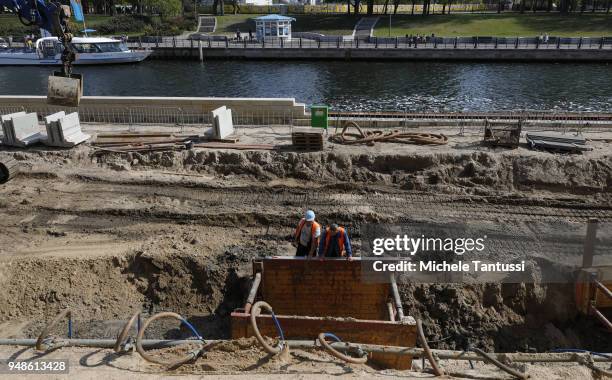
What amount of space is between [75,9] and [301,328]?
1272 cm

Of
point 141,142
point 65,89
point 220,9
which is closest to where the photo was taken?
point 65,89

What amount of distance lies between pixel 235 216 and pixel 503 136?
10146mm

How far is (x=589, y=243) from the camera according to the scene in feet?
36.4

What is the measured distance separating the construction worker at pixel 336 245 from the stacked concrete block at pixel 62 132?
11.9 meters

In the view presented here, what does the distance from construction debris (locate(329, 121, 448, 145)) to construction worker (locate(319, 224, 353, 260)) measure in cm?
804

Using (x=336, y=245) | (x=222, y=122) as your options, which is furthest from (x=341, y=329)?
(x=222, y=122)

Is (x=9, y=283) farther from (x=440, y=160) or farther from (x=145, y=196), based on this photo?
(x=440, y=160)

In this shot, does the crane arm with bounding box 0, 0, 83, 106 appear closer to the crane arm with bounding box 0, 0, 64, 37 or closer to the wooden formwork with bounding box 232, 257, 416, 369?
the crane arm with bounding box 0, 0, 64, 37

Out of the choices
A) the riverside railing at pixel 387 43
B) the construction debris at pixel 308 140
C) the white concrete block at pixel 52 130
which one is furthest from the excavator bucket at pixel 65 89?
the riverside railing at pixel 387 43

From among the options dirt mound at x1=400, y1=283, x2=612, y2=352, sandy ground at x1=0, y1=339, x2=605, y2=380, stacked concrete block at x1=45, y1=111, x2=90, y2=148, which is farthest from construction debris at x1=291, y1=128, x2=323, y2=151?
sandy ground at x1=0, y1=339, x2=605, y2=380

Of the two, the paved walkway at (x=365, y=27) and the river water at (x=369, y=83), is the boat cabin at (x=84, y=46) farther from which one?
the paved walkway at (x=365, y=27)

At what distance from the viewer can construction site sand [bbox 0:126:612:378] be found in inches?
457

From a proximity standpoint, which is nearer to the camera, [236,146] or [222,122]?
[236,146]

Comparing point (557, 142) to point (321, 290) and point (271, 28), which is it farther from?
point (271, 28)
